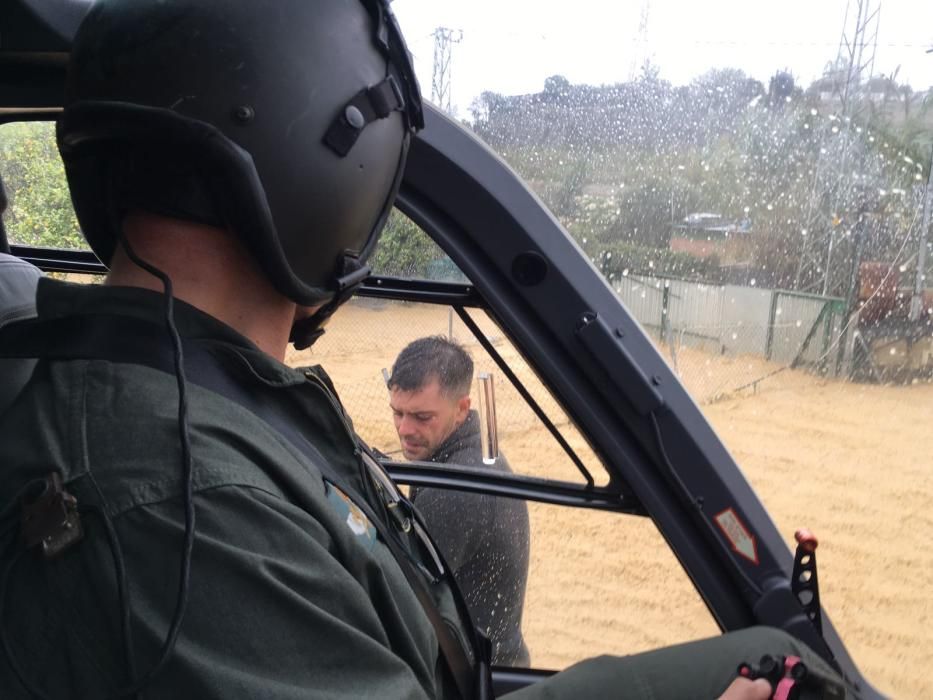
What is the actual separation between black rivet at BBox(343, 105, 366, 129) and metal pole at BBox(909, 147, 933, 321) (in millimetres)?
1452

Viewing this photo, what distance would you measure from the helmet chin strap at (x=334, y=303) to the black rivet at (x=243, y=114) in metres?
0.21

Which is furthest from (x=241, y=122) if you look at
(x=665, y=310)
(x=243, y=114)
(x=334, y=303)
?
(x=665, y=310)

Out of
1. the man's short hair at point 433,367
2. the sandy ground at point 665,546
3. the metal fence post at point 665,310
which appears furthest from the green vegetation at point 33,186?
the metal fence post at point 665,310

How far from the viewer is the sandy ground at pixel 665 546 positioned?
2.07m

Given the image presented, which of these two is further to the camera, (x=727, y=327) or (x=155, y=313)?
(x=727, y=327)

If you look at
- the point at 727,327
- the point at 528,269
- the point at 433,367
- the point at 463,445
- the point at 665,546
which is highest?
the point at 528,269

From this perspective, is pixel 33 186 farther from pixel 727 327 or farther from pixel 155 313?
pixel 727 327

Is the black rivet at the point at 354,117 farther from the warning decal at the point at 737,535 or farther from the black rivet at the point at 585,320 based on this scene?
the warning decal at the point at 737,535

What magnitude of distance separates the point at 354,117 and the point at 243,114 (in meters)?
0.14

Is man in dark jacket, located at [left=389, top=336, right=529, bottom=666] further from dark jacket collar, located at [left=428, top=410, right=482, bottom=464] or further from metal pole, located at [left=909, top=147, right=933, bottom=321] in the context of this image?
metal pole, located at [left=909, top=147, right=933, bottom=321]

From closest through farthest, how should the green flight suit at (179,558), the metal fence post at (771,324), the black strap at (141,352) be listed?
the green flight suit at (179,558) < the black strap at (141,352) < the metal fence post at (771,324)

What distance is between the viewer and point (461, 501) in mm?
2121

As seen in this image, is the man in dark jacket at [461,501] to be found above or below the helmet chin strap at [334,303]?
below

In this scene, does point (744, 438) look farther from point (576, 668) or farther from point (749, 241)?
point (576, 668)
